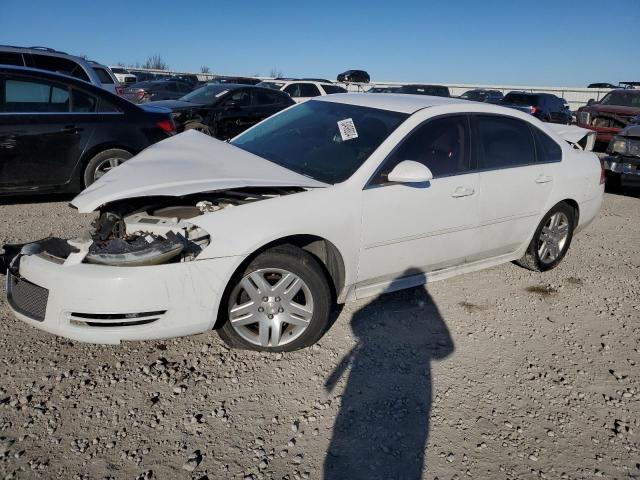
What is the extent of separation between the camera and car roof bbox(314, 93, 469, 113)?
374 centimetres

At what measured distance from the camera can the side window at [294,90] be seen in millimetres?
15867

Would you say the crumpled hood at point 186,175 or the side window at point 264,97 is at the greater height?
the side window at point 264,97

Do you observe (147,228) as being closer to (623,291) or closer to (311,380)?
(311,380)

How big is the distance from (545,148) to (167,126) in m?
4.50

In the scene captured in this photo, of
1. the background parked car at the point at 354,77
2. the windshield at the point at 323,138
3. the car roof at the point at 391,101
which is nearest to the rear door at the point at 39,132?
the windshield at the point at 323,138

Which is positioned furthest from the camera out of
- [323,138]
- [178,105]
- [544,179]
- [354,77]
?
[354,77]

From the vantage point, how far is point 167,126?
6.46 metres

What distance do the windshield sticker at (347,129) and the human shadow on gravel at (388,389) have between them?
4.21ft

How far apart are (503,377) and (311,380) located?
3.91 feet

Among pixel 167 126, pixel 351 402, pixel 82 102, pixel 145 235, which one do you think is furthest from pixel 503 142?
pixel 82 102

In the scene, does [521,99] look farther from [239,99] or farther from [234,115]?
[234,115]

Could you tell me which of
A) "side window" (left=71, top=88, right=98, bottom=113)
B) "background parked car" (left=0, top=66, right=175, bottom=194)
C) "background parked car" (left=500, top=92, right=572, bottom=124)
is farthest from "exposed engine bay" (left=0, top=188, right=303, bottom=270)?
"background parked car" (left=500, top=92, right=572, bottom=124)

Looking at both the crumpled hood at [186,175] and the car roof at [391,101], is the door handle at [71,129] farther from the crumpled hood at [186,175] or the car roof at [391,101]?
the car roof at [391,101]

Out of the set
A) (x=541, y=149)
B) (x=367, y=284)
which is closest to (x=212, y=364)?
(x=367, y=284)
